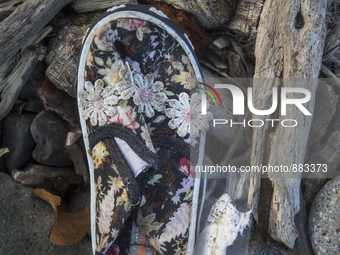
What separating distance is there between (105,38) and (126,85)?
14.0 inches

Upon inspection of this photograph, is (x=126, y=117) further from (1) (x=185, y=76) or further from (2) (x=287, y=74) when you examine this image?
(2) (x=287, y=74)

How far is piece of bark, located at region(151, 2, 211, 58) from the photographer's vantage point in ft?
6.42

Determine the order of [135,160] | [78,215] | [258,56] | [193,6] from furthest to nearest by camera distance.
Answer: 1. [78,215]
2. [193,6]
3. [258,56]
4. [135,160]

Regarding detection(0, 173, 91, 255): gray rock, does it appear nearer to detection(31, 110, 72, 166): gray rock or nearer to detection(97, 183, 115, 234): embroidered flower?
detection(31, 110, 72, 166): gray rock

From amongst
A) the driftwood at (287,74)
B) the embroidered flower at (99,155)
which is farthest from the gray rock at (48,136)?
the driftwood at (287,74)

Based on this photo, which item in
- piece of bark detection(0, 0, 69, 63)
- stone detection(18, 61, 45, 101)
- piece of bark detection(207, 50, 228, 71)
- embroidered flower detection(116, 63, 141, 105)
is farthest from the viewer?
stone detection(18, 61, 45, 101)

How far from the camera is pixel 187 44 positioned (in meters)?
1.83

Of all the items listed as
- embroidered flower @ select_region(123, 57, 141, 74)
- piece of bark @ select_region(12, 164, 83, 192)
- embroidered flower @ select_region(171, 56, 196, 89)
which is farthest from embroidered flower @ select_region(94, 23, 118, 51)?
piece of bark @ select_region(12, 164, 83, 192)

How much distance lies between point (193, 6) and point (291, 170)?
1.37 metres

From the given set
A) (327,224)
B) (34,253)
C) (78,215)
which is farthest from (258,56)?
(34,253)

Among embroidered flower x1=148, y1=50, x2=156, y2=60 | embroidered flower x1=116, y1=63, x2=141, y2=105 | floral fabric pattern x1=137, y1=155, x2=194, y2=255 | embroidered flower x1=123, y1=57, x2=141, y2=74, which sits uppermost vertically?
embroidered flower x1=148, y1=50, x2=156, y2=60

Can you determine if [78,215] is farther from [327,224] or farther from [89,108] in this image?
[327,224]

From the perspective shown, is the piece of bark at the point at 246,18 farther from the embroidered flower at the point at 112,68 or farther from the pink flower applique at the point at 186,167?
the pink flower applique at the point at 186,167

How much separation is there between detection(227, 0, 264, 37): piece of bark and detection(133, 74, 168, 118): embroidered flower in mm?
743
